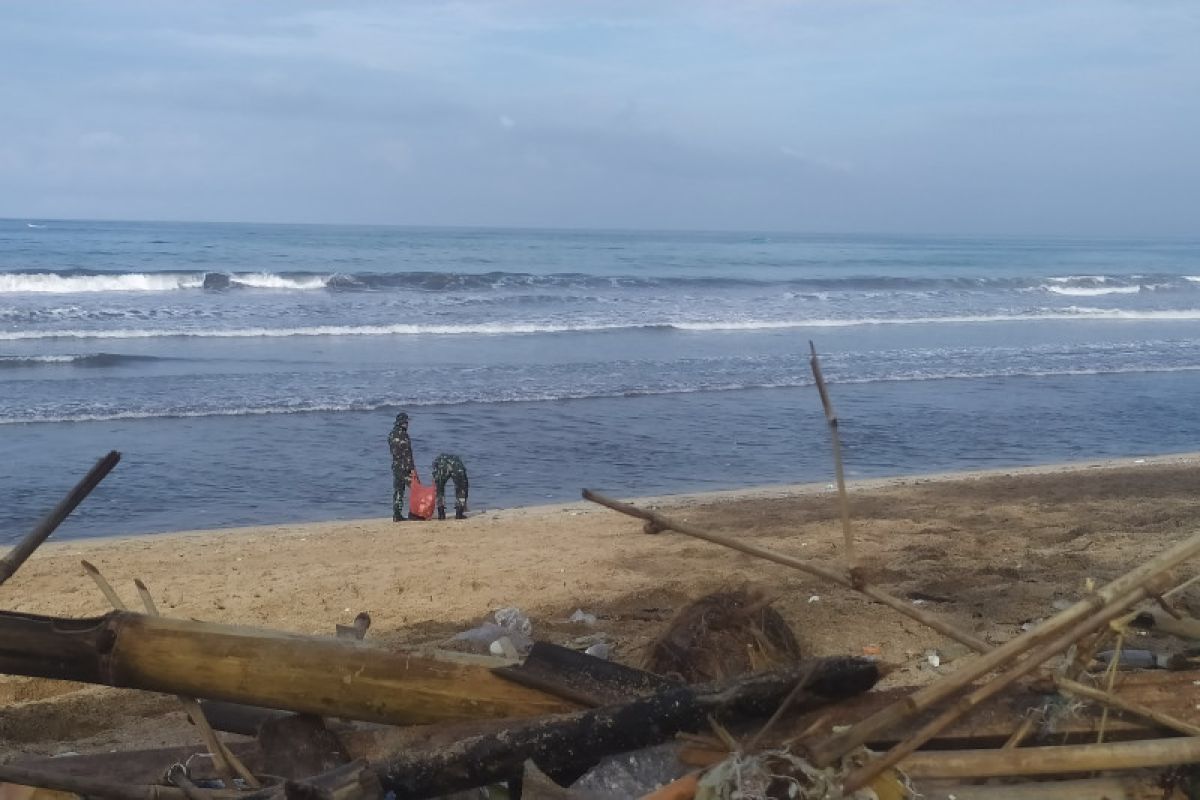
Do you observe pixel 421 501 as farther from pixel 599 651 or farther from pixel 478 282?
pixel 478 282

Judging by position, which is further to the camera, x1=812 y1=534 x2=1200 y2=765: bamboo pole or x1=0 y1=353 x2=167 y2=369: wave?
x1=0 y1=353 x2=167 y2=369: wave

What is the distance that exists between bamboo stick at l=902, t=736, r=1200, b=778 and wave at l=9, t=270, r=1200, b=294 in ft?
108

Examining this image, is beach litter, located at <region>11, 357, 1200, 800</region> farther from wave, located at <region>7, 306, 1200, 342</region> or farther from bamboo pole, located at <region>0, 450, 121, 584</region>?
wave, located at <region>7, 306, 1200, 342</region>

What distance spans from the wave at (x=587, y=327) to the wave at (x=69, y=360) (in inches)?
117

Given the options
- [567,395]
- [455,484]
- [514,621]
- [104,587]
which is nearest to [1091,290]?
[567,395]

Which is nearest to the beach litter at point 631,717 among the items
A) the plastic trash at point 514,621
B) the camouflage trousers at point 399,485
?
the plastic trash at point 514,621

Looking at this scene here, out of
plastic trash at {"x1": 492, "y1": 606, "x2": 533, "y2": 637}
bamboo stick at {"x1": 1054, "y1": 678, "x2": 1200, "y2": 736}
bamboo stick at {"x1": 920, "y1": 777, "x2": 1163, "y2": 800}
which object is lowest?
plastic trash at {"x1": 492, "y1": 606, "x2": 533, "y2": 637}

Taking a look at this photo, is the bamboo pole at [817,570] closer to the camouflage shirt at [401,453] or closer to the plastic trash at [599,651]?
the plastic trash at [599,651]

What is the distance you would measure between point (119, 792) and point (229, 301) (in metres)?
29.3

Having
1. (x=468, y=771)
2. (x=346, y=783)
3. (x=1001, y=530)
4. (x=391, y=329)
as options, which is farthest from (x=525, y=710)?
(x=391, y=329)

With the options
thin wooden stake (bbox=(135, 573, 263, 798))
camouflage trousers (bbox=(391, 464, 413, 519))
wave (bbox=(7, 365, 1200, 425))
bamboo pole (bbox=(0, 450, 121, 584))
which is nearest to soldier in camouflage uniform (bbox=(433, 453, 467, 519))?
camouflage trousers (bbox=(391, 464, 413, 519))

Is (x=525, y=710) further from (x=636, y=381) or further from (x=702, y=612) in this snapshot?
(x=636, y=381)

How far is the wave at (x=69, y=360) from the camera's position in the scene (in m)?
18.8

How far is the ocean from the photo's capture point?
11.9 metres
